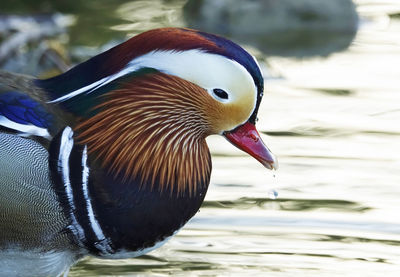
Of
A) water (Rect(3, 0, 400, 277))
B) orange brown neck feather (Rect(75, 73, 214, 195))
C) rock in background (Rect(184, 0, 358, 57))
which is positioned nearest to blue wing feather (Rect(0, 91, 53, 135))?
orange brown neck feather (Rect(75, 73, 214, 195))

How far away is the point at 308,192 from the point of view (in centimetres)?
589

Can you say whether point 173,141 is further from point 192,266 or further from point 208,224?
point 208,224

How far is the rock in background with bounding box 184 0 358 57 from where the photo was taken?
9328mm

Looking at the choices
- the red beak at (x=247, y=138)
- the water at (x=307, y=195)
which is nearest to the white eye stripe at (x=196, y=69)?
the red beak at (x=247, y=138)

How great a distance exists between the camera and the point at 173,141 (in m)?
4.39

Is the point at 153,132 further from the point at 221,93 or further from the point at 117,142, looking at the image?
the point at 221,93

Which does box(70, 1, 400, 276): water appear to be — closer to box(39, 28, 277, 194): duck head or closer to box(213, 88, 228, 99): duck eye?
box(39, 28, 277, 194): duck head

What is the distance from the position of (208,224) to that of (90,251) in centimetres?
132

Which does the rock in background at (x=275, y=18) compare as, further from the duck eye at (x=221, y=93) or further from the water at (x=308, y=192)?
the duck eye at (x=221, y=93)

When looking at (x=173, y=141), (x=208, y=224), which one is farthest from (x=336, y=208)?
(x=173, y=141)

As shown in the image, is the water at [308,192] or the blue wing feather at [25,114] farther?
the water at [308,192]

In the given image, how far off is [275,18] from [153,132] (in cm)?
533

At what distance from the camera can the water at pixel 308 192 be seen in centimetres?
509

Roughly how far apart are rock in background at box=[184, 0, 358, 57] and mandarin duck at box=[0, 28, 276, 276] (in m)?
4.96
